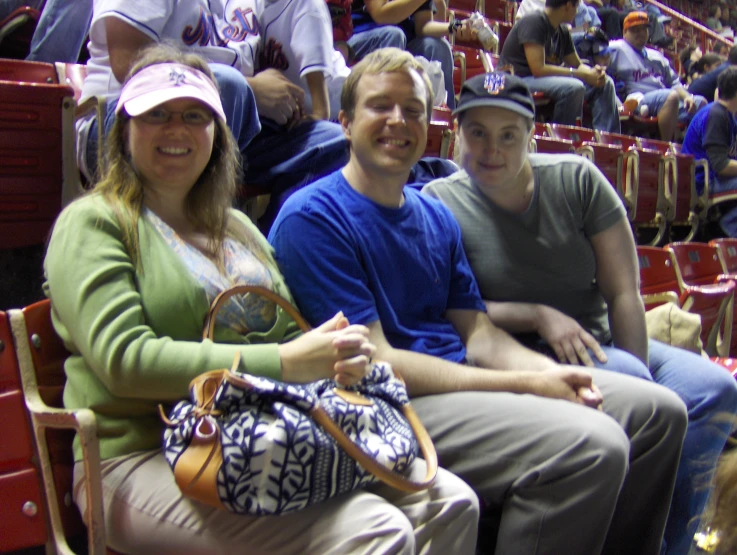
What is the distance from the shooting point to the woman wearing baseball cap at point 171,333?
38.6 inches

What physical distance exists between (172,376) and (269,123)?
1.10 metres

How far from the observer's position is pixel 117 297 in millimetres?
1038

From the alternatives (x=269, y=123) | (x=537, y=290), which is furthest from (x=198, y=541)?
(x=269, y=123)

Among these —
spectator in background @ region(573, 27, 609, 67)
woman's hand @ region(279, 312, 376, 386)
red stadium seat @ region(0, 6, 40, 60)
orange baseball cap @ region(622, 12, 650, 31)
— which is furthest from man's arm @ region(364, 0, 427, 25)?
orange baseball cap @ region(622, 12, 650, 31)

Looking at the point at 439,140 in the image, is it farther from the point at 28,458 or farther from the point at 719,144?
the point at 719,144

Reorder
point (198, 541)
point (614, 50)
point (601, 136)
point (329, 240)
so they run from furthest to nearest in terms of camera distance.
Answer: point (614, 50) → point (601, 136) → point (329, 240) → point (198, 541)

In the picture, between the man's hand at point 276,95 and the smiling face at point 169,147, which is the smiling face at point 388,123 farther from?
the man's hand at point 276,95

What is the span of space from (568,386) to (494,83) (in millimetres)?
732

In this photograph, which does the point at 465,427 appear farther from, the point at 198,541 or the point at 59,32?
the point at 59,32

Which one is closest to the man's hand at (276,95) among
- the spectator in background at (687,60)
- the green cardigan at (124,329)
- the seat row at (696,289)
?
the green cardigan at (124,329)

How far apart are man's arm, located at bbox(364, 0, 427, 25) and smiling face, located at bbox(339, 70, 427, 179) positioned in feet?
6.57

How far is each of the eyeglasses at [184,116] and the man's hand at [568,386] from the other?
2.64 ft

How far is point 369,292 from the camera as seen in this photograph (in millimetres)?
1339

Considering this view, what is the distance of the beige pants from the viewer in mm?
960
